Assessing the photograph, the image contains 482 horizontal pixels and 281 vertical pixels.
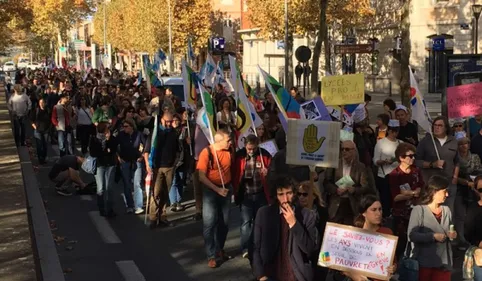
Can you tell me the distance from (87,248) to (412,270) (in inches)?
204

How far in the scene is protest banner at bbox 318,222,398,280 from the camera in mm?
5641

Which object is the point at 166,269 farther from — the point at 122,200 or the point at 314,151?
the point at 122,200

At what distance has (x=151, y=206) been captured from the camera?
463 inches

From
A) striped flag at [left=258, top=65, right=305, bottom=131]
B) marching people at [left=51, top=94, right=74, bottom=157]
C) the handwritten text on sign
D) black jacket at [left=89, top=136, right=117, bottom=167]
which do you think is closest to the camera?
striped flag at [left=258, top=65, right=305, bottom=131]

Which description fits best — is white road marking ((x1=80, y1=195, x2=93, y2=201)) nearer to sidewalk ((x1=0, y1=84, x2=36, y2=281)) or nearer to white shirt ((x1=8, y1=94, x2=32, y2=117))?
sidewalk ((x1=0, y1=84, x2=36, y2=281))

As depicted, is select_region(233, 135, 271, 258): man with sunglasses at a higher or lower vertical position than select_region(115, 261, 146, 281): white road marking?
higher

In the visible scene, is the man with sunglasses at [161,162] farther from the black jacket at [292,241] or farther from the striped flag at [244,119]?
the black jacket at [292,241]

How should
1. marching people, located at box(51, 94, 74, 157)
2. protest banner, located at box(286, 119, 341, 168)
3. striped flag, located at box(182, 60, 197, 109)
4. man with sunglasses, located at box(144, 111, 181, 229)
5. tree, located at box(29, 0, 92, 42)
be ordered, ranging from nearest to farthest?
protest banner, located at box(286, 119, 341, 168) → man with sunglasses, located at box(144, 111, 181, 229) → striped flag, located at box(182, 60, 197, 109) → marching people, located at box(51, 94, 74, 157) → tree, located at box(29, 0, 92, 42)

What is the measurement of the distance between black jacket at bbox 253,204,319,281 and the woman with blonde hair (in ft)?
0.39

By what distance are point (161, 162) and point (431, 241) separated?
19.2ft

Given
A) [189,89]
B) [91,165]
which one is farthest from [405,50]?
[91,165]

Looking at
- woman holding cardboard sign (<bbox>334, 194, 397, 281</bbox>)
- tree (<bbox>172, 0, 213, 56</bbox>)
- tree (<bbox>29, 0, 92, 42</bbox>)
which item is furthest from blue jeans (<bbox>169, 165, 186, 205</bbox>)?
tree (<bbox>29, 0, 92, 42</bbox>)

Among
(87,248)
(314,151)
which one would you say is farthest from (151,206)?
(314,151)

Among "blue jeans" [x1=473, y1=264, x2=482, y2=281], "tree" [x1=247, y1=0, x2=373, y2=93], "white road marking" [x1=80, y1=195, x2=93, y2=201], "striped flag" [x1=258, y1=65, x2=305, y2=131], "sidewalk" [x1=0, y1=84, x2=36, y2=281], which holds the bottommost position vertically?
"white road marking" [x1=80, y1=195, x2=93, y2=201]
